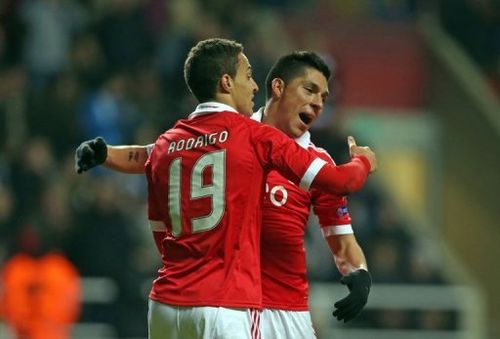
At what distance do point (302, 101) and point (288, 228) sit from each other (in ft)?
1.86

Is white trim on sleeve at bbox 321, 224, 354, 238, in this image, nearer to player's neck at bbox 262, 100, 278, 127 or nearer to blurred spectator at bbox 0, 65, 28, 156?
player's neck at bbox 262, 100, 278, 127

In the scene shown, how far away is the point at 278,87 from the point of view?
21.0ft

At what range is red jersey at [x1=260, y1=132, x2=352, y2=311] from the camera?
6.20 m

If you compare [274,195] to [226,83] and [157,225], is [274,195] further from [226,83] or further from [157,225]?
[226,83]

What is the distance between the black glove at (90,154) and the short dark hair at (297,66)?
0.82 m

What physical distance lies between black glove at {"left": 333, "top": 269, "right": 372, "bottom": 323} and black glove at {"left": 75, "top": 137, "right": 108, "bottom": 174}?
4.06ft

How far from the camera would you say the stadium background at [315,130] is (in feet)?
40.0

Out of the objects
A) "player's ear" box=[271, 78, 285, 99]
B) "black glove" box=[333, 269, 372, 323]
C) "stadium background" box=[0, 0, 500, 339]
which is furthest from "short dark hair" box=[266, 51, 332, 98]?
"stadium background" box=[0, 0, 500, 339]

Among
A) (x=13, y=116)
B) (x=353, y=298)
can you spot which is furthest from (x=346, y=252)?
(x=13, y=116)

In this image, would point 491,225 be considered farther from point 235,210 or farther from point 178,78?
point 235,210

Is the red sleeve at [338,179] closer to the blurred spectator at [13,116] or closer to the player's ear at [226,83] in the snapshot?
the player's ear at [226,83]

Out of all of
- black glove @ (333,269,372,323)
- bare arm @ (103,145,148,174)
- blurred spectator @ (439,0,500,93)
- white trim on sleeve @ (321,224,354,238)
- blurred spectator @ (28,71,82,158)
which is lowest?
black glove @ (333,269,372,323)

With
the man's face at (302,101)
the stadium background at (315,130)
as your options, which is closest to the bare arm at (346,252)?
the man's face at (302,101)

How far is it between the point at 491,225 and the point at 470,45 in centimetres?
224
